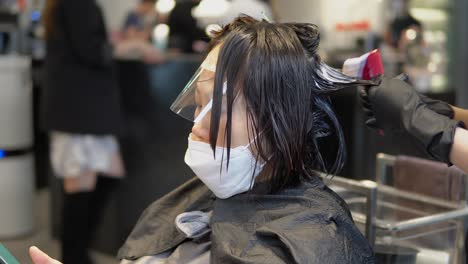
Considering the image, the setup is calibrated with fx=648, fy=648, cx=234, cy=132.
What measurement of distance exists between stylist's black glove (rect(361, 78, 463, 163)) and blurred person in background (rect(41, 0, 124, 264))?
166 centimetres

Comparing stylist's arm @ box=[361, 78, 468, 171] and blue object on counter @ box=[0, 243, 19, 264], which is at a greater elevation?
stylist's arm @ box=[361, 78, 468, 171]

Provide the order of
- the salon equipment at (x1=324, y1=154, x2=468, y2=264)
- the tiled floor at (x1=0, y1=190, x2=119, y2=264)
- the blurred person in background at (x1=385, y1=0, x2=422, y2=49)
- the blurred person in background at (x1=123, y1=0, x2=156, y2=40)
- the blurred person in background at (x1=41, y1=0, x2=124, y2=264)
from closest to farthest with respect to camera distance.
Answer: the salon equipment at (x1=324, y1=154, x2=468, y2=264) → the blurred person in background at (x1=41, y1=0, x2=124, y2=264) → the tiled floor at (x1=0, y1=190, x2=119, y2=264) → the blurred person in background at (x1=123, y1=0, x2=156, y2=40) → the blurred person in background at (x1=385, y1=0, x2=422, y2=49)

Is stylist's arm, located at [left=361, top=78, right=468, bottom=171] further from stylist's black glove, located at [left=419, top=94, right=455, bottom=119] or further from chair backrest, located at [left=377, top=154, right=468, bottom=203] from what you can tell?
chair backrest, located at [left=377, top=154, right=468, bottom=203]

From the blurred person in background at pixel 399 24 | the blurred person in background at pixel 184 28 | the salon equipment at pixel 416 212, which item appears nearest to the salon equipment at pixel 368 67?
the salon equipment at pixel 416 212

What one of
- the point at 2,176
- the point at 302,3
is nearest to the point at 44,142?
the point at 2,176

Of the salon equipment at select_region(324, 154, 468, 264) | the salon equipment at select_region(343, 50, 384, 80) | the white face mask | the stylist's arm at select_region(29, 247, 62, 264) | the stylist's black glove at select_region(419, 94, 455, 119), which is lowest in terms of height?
the salon equipment at select_region(324, 154, 468, 264)

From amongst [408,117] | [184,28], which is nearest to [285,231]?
[408,117]

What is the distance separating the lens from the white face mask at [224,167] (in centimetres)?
120

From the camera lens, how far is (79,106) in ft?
8.79

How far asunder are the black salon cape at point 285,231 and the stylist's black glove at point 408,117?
19 cm

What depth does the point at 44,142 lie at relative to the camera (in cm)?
489

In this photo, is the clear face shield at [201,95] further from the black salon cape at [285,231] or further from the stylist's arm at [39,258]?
the stylist's arm at [39,258]

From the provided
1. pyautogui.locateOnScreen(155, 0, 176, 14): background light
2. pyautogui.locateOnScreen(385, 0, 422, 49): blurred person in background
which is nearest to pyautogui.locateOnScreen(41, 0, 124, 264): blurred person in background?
pyautogui.locateOnScreen(385, 0, 422, 49): blurred person in background

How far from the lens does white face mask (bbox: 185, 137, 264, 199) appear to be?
3.95 ft
